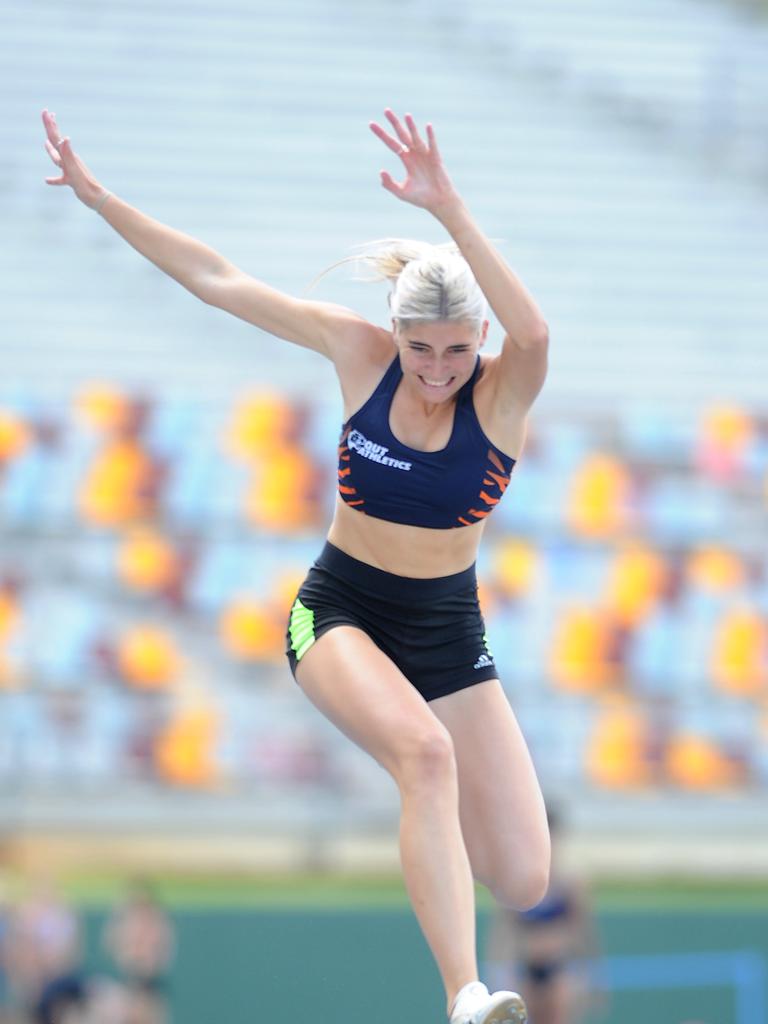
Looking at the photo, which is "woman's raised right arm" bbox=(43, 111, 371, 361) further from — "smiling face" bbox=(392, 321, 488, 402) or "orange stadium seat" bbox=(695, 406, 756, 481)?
"orange stadium seat" bbox=(695, 406, 756, 481)

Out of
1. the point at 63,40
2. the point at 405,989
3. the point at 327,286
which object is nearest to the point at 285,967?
the point at 405,989

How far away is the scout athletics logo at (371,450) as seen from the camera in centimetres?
455

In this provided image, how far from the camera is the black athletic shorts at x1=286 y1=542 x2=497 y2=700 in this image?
473 cm

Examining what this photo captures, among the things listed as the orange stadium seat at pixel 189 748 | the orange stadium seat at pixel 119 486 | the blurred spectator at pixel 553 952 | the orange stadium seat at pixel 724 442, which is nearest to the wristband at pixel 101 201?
the blurred spectator at pixel 553 952

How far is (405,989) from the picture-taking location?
10.2 meters

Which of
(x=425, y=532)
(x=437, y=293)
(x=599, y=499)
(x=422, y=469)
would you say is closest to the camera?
(x=437, y=293)

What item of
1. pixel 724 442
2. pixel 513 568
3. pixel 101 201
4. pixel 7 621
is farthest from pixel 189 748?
pixel 101 201

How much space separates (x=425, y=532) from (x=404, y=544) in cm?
7

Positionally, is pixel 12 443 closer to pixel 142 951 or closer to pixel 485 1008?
pixel 142 951

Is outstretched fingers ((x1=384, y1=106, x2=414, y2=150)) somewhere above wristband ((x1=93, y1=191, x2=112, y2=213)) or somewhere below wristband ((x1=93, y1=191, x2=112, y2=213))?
below

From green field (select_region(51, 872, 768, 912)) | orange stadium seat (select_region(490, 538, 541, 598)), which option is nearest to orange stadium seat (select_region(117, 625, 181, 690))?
green field (select_region(51, 872, 768, 912))

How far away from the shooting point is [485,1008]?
3961 millimetres

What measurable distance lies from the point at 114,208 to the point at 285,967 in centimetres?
635

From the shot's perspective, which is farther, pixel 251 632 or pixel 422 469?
pixel 251 632
